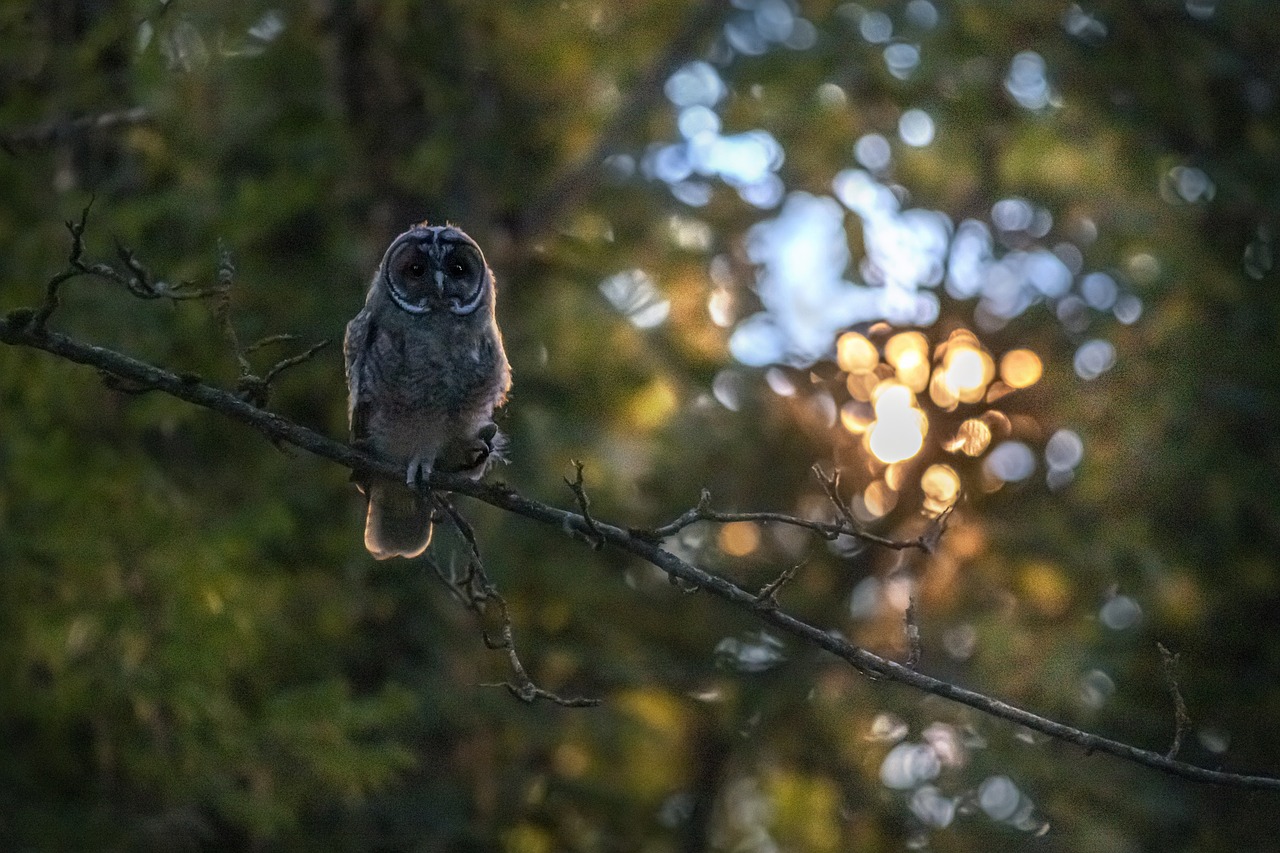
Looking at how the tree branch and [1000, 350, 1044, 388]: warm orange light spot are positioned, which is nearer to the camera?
the tree branch

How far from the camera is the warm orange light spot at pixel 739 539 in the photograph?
7.49 metres

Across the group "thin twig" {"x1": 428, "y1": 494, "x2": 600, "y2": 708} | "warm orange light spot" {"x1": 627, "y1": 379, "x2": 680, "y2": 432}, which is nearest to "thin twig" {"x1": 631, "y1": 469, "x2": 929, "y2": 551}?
"thin twig" {"x1": 428, "y1": 494, "x2": 600, "y2": 708}

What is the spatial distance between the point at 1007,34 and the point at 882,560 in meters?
3.29

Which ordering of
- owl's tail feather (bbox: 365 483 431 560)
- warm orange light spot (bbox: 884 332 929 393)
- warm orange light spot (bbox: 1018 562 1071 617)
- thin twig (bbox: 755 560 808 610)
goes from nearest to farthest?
thin twig (bbox: 755 560 808 610), owl's tail feather (bbox: 365 483 431 560), warm orange light spot (bbox: 884 332 929 393), warm orange light spot (bbox: 1018 562 1071 617)

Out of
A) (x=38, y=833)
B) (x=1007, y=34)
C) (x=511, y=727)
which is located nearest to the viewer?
(x=38, y=833)

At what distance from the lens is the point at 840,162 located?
28.7 ft

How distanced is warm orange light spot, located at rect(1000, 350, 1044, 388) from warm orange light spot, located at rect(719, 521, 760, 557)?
147 cm

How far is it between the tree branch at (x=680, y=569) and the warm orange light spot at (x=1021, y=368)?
4281mm

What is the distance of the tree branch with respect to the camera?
9.44 feet

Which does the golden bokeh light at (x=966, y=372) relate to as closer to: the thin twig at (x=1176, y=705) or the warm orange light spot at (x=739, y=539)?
the warm orange light spot at (x=739, y=539)

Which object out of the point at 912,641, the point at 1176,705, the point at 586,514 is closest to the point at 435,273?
the point at 586,514

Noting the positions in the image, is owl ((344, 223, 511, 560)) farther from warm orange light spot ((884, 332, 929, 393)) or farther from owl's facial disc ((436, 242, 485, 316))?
warm orange light spot ((884, 332, 929, 393))

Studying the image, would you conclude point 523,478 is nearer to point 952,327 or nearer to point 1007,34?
point 952,327

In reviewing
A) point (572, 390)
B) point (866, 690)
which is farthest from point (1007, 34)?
point (866, 690)
